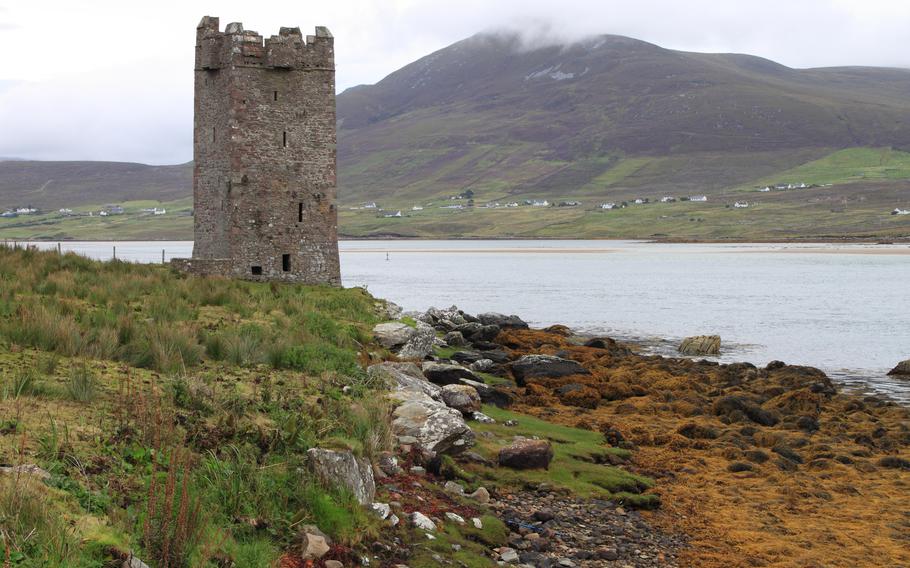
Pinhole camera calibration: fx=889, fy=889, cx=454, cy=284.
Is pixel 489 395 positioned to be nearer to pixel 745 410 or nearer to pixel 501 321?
pixel 745 410

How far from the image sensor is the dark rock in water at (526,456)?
43.0 ft

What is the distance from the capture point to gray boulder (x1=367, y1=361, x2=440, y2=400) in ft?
46.6

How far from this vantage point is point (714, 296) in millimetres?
61062

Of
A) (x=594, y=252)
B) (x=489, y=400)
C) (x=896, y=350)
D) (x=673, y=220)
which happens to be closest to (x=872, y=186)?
(x=673, y=220)

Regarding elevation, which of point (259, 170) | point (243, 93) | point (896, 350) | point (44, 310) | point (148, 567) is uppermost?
point (243, 93)

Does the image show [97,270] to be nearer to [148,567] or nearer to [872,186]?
[148,567]

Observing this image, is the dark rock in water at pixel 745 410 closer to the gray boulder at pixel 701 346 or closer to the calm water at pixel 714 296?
the calm water at pixel 714 296

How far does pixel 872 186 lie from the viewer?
185m

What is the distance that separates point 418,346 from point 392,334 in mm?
687

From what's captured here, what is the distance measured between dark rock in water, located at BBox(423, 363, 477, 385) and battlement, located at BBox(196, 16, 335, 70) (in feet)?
44.7

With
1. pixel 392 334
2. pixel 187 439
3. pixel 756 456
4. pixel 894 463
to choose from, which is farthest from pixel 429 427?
pixel 894 463

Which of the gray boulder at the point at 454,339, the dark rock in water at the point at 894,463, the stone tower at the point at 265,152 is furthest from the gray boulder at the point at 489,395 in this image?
the stone tower at the point at 265,152

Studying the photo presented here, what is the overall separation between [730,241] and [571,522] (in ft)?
466

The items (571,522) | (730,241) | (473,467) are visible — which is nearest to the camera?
(571,522)
